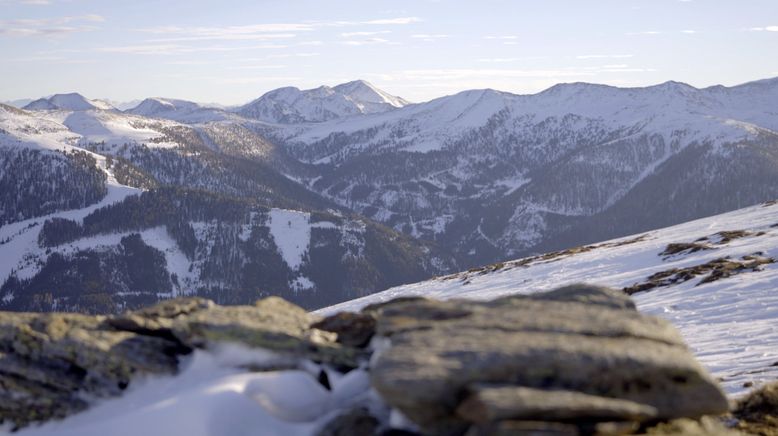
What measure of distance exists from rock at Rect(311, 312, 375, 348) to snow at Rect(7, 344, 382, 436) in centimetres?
171

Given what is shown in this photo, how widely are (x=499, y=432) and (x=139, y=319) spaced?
967 centimetres

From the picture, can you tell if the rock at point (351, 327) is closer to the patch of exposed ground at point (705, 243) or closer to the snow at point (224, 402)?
the snow at point (224, 402)

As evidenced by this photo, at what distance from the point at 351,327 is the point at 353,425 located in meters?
3.94

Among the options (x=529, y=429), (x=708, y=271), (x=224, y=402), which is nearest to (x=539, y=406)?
(x=529, y=429)

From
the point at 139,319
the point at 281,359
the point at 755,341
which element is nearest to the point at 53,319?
the point at 139,319

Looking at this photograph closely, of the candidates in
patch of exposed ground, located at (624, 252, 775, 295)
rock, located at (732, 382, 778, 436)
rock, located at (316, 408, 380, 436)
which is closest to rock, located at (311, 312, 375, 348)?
rock, located at (316, 408, 380, 436)

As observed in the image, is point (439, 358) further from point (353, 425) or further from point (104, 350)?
point (104, 350)

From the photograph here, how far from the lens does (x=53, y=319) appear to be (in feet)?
51.5

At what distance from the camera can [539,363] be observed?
1135cm

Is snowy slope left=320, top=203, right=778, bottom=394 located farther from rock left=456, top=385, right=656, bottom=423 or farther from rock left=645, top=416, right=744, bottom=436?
rock left=456, top=385, right=656, bottom=423

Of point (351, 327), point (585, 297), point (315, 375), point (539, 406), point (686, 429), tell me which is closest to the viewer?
point (539, 406)

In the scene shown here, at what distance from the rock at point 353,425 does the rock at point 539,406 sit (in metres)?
2.20

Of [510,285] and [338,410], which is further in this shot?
[510,285]

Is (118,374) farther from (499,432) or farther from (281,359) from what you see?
(499,432)
